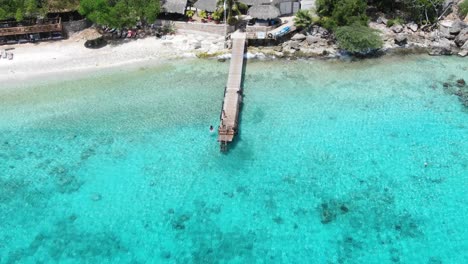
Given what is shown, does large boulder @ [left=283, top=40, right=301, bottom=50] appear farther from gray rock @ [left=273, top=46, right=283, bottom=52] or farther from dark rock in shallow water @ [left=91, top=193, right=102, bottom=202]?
dark rock in shallow water @ [left=91, top=193, right=102, bottom=202]

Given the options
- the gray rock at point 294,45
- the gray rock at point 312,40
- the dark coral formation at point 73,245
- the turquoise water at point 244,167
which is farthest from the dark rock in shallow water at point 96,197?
the gray rock at point 312,40

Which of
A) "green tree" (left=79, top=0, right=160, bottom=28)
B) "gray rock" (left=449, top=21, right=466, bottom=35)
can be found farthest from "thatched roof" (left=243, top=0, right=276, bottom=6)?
"gray rock" (left=449, top=21, right=466, bottom=35)

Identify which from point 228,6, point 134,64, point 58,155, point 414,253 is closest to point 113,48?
point 134,64

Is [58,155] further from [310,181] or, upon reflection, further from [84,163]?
[310,181]

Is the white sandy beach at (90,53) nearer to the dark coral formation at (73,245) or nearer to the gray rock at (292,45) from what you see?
the gray rock at (292,45)

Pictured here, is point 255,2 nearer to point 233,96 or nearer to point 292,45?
point 292,45
